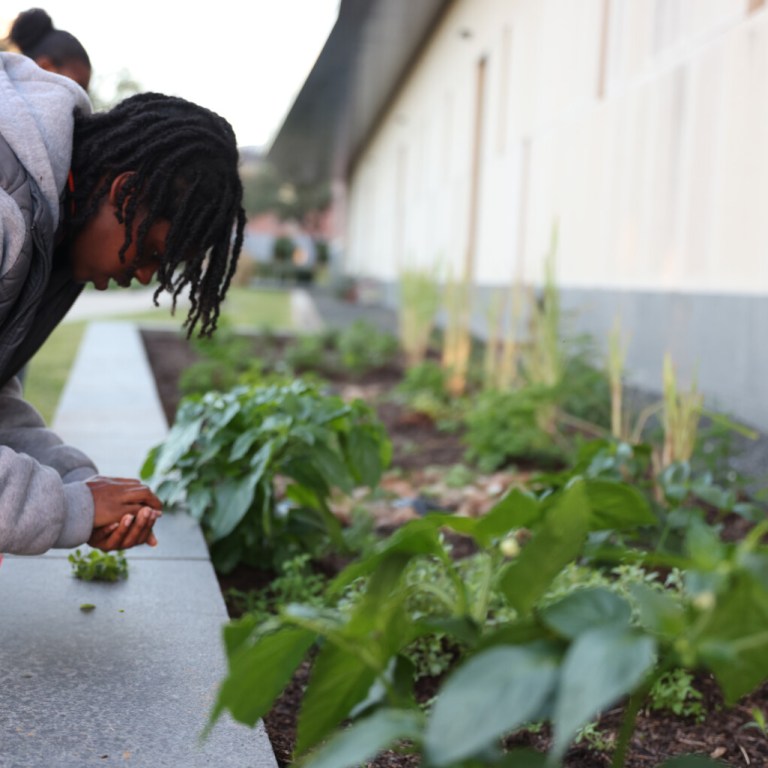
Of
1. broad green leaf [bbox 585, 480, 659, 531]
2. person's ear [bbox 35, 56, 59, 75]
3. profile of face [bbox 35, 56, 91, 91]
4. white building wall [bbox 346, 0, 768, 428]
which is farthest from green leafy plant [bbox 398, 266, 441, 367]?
broad green leaf [bbox 585, 480, 659, 531]

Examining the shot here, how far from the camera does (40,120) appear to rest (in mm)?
1870

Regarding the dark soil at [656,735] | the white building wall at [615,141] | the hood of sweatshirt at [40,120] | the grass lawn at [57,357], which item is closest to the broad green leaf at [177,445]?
the dark soil at [656,735]

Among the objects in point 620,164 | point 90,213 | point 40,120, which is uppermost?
point 620,164

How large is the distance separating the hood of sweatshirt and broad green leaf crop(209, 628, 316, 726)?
3.58 ft

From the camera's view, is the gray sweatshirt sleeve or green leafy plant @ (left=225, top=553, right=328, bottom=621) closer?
the gray sweatshirt sleeve

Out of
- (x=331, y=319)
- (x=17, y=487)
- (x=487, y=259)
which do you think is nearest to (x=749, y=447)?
(x=17, y=487)

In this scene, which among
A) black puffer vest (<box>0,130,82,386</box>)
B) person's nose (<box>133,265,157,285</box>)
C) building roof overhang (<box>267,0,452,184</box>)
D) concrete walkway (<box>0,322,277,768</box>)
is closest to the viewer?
concrete walkway (<box>0,322,277,768</box>)

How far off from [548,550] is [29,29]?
3.83 metres

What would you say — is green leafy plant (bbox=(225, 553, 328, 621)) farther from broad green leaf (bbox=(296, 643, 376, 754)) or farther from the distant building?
the distant building

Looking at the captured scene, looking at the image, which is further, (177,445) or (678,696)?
(177,445)

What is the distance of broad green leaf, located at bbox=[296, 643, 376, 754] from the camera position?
104 cm

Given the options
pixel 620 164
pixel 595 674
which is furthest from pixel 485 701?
pixel 620 164

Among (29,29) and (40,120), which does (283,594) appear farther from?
(29,29)

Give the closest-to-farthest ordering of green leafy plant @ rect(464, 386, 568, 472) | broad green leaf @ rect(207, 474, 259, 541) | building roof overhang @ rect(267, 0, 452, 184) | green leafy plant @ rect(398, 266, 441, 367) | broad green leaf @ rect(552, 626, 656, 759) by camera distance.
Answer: broad green leaf @ rect(552, 626, 656, 759) < broad green leaf @ rect(207, 474, 259, 541) < green leafy plant @ rect(464, 386, 568, 472) < green leafy plant @ rect(398, 266, 441, 367) < building roof overhang @ rect(267, 0, 452, 184)
